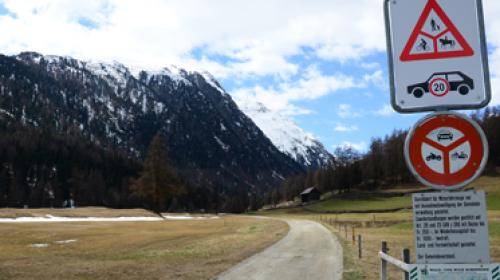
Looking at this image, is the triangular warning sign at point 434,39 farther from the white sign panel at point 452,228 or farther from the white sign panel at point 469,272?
the white sign panel at point 469,272

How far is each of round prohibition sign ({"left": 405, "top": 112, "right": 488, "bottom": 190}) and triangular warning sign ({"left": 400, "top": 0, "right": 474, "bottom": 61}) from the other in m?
0.42

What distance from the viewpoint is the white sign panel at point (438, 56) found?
367 centimetres

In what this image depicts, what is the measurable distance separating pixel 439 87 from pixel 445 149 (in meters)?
0.43

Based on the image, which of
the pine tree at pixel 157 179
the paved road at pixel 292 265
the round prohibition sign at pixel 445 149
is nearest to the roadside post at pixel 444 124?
the round prohibition sign at pixel 445 149

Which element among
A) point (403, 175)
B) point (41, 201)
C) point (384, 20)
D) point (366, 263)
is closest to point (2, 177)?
point (41, 201)

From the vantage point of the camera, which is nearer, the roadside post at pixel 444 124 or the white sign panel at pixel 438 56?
the roadside post at pixel 444 124

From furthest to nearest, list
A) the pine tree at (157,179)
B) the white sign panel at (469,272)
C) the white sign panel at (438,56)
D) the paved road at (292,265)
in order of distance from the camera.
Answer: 1. the pine tree at (157,179)
2. the paved road at (292,265)
3. the white sign panel at (438,56)
4. the white sign panel at (469,272)

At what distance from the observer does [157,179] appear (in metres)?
96.1

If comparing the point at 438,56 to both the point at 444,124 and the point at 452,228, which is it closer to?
the point at 444,124

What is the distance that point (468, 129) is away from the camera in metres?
3.62

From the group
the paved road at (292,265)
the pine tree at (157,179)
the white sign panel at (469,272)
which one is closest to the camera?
the white sign panel at (469,272)

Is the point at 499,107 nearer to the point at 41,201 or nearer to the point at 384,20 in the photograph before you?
the point at 41,201

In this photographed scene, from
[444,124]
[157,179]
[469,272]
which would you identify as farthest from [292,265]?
[157,179]

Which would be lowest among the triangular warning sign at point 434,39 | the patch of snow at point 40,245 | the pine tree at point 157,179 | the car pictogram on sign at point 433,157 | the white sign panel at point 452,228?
the patch of snow at point 40,245
